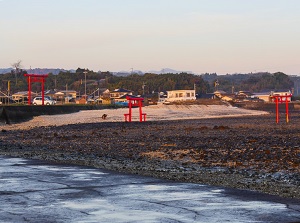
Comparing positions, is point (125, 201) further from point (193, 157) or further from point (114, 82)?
point (114, 82)

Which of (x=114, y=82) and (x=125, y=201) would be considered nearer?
(x=125, y=201)

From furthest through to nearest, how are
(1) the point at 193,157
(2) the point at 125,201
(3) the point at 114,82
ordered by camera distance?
(3) the point at 114,82, (1) the point at 193,157, (2) the point at 125,201

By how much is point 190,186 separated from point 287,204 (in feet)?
7.59

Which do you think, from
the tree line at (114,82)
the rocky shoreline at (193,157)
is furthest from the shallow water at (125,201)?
the tree line at (114,82)

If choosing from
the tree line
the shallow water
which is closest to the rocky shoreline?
the shallow water

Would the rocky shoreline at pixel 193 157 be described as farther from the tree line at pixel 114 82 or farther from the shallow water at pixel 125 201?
the tree line at pixel 114 82

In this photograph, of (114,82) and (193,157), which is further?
(114,82)

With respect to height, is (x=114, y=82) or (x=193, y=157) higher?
(x=114, y=82)

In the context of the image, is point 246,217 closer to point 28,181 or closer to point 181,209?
point 181,209

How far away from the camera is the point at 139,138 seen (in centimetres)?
2650

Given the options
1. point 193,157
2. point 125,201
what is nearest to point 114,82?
point 193,157

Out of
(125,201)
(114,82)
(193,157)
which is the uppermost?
(114,82)

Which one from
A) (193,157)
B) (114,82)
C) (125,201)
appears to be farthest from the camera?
(114,82)

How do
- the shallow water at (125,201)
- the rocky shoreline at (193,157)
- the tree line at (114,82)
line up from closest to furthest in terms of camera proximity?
the shallow water at (125,201) → the rocky shoreline at (193,157) → the tree line at (114,82)
